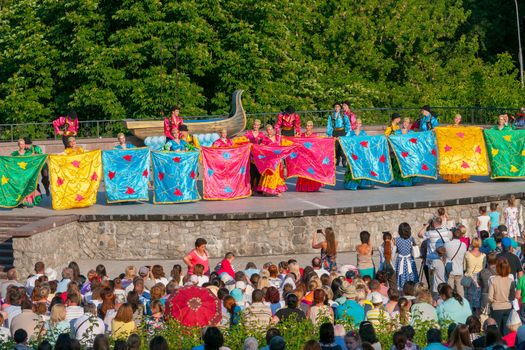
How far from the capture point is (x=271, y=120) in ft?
142

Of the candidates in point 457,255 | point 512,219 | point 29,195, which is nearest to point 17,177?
point 29,195

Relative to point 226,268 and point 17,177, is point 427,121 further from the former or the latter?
point 226,268

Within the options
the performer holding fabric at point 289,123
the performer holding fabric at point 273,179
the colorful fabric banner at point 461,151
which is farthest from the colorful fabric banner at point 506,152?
the performer holding fabric at point 273,179

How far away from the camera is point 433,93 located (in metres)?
53.6

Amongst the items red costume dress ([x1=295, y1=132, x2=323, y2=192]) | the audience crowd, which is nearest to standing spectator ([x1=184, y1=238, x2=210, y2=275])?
the audience crowd

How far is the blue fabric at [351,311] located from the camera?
682 inches

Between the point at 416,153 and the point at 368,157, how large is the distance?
1173 mm

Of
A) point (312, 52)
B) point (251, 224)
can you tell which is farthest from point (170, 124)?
point (312, 52)

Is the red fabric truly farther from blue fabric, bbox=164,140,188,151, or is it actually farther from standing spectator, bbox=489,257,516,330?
blue fabric, bbox=164,140,188,151

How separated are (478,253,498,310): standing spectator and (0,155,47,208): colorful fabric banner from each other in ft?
36.7

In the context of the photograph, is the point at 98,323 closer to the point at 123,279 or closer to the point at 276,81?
the point at 123,279

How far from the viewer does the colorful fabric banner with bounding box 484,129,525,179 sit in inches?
1219

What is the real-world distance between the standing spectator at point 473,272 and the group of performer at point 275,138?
28.9 feet

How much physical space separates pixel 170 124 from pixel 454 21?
29.6 metres
